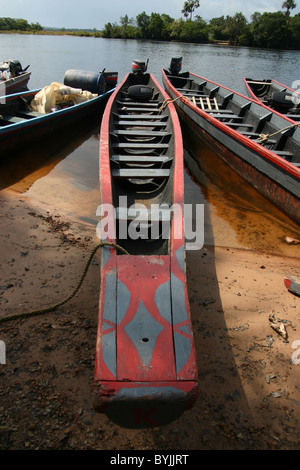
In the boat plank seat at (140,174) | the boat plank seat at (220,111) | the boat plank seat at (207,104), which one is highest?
the boat plank seat at (207,104)

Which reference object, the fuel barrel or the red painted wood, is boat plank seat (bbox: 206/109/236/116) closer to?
the fuel barrel

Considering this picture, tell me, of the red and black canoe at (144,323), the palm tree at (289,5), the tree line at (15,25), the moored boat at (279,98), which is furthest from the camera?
the palm tree at (289,5)

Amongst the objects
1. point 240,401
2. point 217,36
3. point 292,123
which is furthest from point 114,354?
point 217,36

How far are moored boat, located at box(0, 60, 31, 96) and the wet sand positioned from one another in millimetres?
7189

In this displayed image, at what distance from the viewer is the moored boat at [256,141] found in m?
5.08

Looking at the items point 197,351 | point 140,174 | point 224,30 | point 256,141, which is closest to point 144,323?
point 197,351

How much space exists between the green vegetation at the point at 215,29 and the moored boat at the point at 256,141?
192ft

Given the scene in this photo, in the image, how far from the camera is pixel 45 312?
2777mm

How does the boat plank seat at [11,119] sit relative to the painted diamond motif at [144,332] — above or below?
above

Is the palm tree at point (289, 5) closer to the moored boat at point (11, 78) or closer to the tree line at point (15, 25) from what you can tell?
the tree line at point (15, 25)

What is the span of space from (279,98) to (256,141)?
3.04 meters

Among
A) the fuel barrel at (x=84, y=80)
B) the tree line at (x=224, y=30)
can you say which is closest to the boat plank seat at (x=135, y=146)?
the fuel barrel at (x=84, y=80)

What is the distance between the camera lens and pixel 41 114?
25.1ft

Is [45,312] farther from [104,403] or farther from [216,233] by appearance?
[216,233]
